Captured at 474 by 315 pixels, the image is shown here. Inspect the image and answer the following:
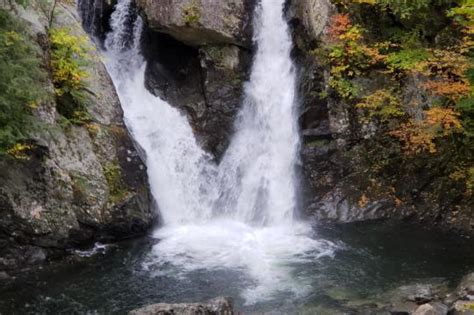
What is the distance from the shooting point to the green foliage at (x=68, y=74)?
11.2 meters

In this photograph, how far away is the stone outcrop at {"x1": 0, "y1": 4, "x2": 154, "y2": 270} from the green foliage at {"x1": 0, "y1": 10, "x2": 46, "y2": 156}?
0.48m

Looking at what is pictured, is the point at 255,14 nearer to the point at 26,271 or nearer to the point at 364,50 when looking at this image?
the point at 364,50

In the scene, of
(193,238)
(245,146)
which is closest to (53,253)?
(193,238)

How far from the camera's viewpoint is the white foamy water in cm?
1098

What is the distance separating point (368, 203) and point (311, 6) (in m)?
6.02

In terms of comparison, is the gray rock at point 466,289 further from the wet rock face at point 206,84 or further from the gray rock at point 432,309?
the wet rock face at point 206,84

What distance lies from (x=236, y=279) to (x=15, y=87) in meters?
→ 5.36

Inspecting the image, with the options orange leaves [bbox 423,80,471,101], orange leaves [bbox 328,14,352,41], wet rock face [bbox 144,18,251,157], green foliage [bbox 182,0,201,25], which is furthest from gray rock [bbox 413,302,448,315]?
green foliage [bbox 182,0,201,25]

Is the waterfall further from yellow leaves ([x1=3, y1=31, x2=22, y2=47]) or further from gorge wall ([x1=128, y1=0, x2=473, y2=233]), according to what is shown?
yellow leaves ([x1=3, y1=31, x2=22, y2=47])

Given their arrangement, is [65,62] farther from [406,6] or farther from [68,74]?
[406,6]

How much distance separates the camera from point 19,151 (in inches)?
379

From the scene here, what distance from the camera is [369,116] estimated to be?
43.9 feet

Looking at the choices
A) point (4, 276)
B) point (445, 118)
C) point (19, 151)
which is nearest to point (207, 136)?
point (19, 151)

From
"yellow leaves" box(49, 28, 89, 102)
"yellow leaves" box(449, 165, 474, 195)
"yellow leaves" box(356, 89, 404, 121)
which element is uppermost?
"yellow leaves" box(49, 28, 89, 102)
